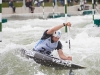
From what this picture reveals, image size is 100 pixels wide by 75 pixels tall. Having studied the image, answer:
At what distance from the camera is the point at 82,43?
10.1 m

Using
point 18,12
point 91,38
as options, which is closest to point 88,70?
point 91,38

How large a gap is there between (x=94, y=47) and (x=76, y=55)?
129 cm

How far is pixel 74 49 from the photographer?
9.02m

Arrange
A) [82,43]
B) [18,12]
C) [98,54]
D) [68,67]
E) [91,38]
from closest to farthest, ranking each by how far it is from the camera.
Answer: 1. [68,67]
2. [98,54]
3. [82,43]
4. [91,38]
5. [18,12]

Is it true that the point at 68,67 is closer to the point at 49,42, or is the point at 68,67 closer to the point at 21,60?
the point at 49,42

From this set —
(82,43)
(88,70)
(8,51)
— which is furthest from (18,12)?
(88,70)

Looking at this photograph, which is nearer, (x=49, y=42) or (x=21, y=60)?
(x=49, y=42)

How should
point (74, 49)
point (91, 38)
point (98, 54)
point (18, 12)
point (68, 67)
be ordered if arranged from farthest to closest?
point (18, 12)
point (91, 38)
point (74, 49)
point (98, 54)
point (68, 67)

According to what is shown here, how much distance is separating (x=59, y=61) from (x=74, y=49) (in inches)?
93.2

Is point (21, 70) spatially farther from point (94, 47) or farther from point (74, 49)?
point (94, 47)

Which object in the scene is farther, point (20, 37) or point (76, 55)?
point (20, 37)

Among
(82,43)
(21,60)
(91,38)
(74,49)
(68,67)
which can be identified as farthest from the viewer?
(91,38)

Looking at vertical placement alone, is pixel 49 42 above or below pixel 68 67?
above

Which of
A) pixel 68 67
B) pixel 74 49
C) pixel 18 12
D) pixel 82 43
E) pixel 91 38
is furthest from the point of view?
pixel 18 12
